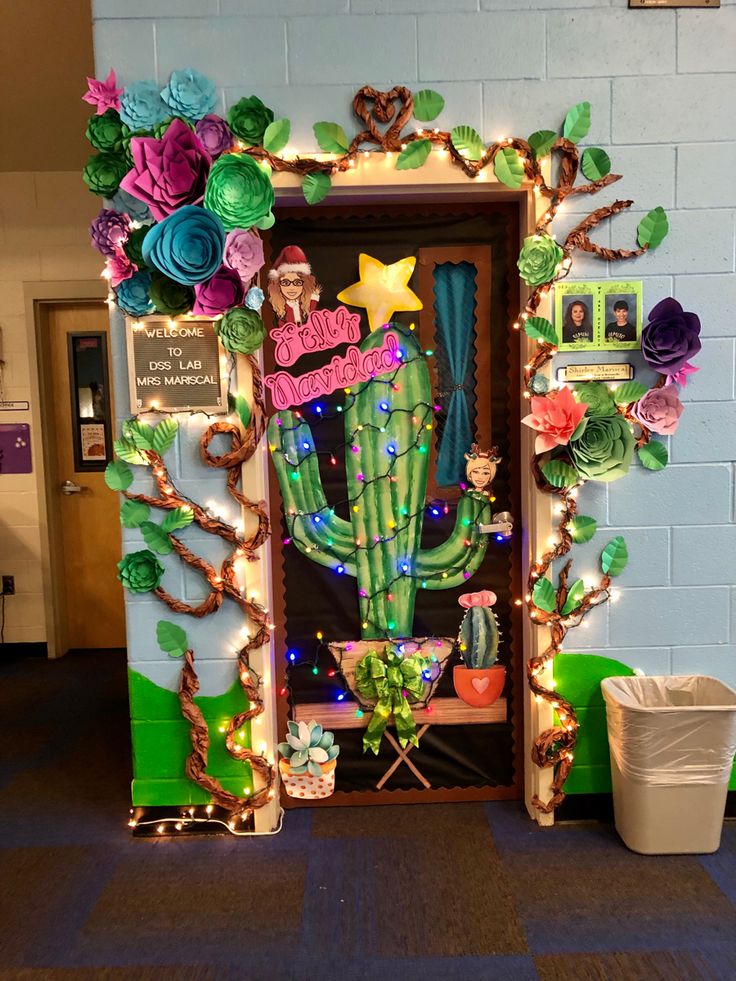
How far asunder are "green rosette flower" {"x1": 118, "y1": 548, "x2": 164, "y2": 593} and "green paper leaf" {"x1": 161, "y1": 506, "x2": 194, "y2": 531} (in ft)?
0.36

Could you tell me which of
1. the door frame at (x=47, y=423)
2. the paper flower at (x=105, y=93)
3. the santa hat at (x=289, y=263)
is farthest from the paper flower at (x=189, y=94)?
the door frame at (x=47, y=423)

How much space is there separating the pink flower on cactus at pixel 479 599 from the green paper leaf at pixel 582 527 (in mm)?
326

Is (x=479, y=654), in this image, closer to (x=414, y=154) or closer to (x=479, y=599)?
(x=479, y=599)

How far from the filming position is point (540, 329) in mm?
1985

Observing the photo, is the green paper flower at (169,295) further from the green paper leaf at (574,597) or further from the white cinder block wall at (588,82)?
the green paper leaf at (574,597)

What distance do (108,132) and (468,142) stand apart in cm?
101

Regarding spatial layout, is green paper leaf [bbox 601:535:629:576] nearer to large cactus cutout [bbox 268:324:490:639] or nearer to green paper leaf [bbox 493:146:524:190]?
large cactus cutout [bbox 268:324:490:639]

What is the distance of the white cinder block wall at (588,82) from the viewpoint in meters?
1.92

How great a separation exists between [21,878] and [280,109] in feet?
7.51

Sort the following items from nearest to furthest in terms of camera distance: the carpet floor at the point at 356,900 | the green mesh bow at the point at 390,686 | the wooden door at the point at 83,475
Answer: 1. the carpet floor at the point at 356,900
2. the green mesh bow at the point at 390,686
3. the wooden door at the point at 83,475

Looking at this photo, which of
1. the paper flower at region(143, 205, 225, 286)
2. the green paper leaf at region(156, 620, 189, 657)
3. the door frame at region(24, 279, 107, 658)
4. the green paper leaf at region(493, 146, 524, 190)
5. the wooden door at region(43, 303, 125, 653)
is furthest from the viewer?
the wooden door at region(43, 303, 125, 653)

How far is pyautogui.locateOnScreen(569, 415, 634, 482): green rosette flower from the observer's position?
6.37ft

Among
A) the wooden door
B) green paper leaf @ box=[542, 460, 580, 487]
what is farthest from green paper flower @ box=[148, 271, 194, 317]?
the wooden door

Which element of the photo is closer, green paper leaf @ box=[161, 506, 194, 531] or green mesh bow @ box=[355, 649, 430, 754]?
green paper leaf @ box=[161, 506, 194, 531]
